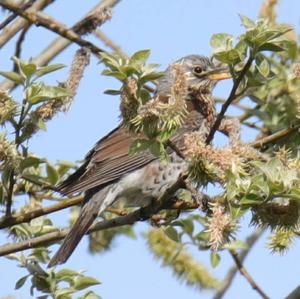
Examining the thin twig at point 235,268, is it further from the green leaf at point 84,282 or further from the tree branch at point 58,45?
the tree branch at point 58,45

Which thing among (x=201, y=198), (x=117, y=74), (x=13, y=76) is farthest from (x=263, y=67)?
(x=13, y=76)

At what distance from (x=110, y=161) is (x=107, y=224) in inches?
47.7

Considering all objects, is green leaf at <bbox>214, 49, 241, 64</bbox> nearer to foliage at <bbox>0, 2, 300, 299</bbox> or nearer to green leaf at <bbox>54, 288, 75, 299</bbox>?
foliage at <bbox>0, 2, 300, 299</bbox>

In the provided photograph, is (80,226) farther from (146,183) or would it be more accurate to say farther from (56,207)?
(146,183)

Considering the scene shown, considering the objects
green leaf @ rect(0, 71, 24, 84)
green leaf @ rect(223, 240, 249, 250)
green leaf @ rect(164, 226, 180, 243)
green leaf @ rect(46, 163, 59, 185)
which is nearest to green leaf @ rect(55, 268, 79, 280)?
green leaf @ rect(46, 163, 59, 185)

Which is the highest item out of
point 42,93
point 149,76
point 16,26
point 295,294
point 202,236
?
point 16,26

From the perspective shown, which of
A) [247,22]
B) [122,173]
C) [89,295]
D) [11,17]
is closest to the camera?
[247,22]

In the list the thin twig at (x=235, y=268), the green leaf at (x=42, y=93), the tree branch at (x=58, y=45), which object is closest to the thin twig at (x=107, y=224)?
the thin twig at (x=235, y=268)

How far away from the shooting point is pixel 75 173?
4.89m

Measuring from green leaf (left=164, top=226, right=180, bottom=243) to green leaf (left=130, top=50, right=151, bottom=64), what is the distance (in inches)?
63.7

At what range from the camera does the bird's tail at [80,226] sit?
4.44 m

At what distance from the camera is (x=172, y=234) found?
4.60 m

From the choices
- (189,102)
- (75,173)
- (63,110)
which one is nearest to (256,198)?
(189,102)

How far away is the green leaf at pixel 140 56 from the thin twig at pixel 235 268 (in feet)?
4.49
